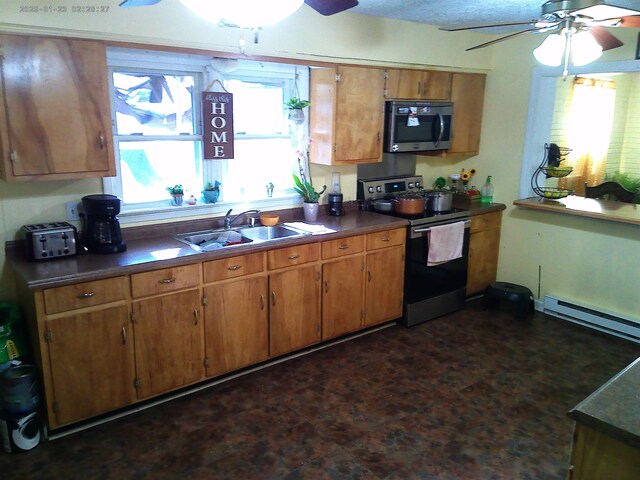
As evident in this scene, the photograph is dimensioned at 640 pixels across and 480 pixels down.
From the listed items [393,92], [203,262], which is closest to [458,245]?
[393,92]

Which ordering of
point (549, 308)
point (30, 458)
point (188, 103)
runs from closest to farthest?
1. point (30, 458)
2. point (188, 103)
3. point (549, 308)

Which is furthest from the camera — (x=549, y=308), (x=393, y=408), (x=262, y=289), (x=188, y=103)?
(x=549, y=308)

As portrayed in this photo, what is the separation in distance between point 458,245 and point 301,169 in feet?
4.66

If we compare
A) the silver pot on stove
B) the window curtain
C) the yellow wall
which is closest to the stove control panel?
the yellow wall

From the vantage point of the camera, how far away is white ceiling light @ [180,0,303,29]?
1340 millimetres

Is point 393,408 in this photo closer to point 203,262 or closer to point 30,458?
point 203,262

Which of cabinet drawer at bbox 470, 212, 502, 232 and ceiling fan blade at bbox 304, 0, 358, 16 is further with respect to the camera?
cabinet drawer at bbox 470, 212, 502, 232

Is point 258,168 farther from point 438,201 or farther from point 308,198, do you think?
point 438,201

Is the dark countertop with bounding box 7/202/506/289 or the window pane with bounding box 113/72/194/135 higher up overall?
the window pane with bounding box 113/72/194/135

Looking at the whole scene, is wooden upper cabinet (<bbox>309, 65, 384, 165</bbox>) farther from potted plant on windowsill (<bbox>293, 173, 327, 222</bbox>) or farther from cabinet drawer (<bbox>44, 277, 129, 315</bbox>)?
cabinet drawer (<bbox>44, 277, 129, 315</bbox>)

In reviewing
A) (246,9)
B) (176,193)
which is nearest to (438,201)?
(176,193)

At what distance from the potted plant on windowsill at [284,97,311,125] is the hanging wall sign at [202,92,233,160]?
1.61ft

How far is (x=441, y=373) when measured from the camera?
11.1ft

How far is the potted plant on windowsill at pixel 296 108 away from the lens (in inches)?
148
